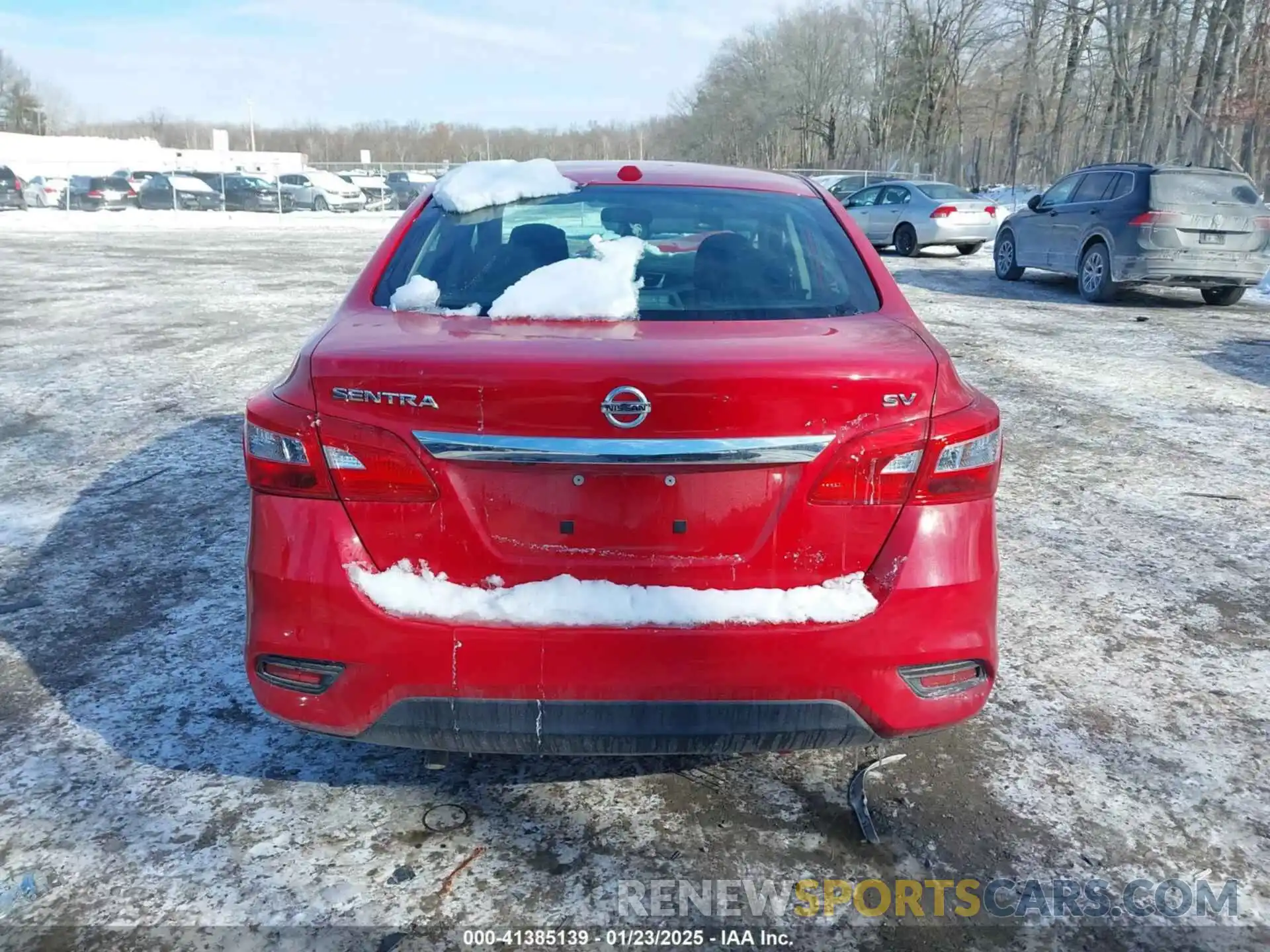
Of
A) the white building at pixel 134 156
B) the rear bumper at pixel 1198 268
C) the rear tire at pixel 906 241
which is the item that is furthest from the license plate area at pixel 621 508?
the white building at pixel 134 156

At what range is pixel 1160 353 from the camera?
29.8 feet

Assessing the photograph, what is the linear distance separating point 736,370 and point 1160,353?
8416 mm

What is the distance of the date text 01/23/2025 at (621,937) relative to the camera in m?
2.13

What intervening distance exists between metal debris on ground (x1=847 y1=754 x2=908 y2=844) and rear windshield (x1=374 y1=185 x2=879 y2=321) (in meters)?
1.26

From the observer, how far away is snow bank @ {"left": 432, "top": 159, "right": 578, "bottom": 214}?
323cm

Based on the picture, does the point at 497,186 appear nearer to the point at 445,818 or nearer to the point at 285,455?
the point at 285,455

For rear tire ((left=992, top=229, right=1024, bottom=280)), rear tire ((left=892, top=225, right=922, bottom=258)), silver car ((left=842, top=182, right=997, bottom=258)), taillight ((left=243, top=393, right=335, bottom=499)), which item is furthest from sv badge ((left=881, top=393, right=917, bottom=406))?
rear tire ((left=892, top=225, right=922, bottom=258))

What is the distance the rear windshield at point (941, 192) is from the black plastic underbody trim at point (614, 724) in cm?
1780

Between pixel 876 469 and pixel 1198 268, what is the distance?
36.7ft

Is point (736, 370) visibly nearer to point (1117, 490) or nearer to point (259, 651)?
point (259, 651)

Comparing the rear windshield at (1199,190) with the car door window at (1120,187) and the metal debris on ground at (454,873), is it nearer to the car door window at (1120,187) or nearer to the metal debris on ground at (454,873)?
the car door window at (1120,187)

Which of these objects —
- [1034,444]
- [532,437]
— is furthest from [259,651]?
[1034,444]

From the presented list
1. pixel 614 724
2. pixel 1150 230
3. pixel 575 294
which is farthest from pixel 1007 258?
pixel 614 724

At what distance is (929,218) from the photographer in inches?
719
